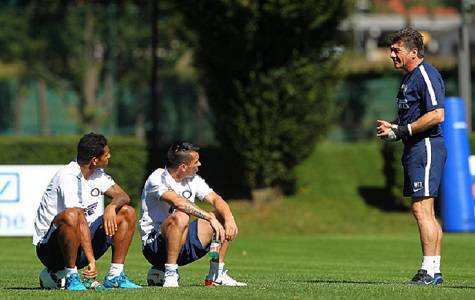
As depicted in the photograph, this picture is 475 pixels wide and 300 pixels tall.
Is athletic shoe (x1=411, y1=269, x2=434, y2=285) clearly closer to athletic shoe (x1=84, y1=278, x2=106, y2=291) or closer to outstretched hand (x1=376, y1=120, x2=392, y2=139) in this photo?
outstretched hand (x1=376, y1=120, x2=392, y2=139)

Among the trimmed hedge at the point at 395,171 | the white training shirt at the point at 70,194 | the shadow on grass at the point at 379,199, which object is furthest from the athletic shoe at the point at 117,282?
the shadow on grass at the point at 379,199

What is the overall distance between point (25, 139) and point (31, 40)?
6.25 metres

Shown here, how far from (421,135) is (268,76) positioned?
15.9 metres

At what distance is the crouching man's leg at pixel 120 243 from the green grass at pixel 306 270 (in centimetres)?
45

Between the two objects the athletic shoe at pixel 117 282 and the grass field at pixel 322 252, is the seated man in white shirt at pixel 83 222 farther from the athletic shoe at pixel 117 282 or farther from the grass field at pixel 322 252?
the grass field at pixel 322 252

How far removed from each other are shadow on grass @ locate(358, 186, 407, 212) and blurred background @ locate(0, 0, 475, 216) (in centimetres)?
5

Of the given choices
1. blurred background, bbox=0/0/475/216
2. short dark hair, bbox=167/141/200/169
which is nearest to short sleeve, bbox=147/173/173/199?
short dark hair, bbox=167/141/200/169

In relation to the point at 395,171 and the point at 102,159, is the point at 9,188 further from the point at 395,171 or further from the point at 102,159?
the point at 102,159

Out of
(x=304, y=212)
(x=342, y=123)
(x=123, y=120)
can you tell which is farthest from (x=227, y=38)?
(x=342, y=123)

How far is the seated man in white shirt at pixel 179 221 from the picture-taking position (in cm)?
1153

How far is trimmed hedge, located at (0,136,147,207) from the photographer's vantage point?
89.8ft

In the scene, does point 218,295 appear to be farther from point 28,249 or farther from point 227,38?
point 227,38

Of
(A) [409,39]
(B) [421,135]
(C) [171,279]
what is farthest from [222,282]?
(A) [409,39]

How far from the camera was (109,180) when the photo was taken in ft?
39.3
